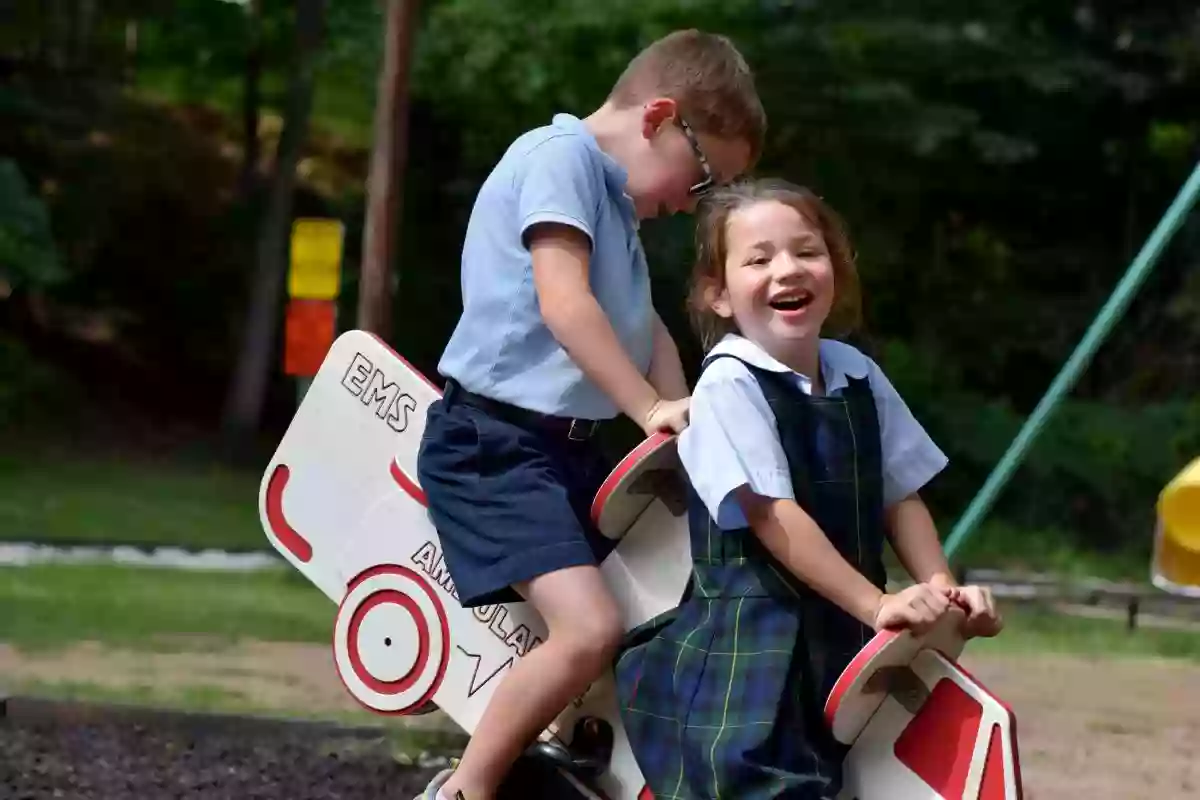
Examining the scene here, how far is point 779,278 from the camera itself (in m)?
2.49

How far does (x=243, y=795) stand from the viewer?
397cm

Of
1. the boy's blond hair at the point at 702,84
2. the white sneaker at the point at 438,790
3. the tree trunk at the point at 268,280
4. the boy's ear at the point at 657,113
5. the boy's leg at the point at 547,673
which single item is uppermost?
the boy's blond hair at the point at 702,84

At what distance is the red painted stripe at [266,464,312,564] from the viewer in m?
3.15

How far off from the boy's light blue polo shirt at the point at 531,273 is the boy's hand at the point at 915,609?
0.69 m

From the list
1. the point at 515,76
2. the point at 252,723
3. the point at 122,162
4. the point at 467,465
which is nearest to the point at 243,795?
the point at 252,723

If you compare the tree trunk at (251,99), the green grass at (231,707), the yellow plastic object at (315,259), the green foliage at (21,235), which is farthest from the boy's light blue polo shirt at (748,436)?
the tree trunk at (251,99)

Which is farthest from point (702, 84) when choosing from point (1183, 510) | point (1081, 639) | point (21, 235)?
point (21, 235)

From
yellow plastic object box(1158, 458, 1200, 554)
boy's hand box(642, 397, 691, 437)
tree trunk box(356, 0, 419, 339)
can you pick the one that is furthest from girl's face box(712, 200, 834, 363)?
tree trunk box(356, 0, 419, 339)

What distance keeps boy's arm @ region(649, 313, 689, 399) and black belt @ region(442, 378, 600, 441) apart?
0.74 ft

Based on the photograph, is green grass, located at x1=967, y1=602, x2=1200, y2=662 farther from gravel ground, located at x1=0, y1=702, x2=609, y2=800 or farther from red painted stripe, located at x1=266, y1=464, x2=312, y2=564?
red painted stripe, located at x1=266, y1=464, x2=312, y2=564

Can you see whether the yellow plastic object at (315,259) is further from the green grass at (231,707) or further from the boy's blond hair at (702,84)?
the boy's blond hair at (702,84)

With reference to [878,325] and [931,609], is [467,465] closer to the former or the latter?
[931,609]

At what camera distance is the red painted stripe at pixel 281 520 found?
3150 mm

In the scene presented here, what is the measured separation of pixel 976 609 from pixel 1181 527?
4.00 meters
